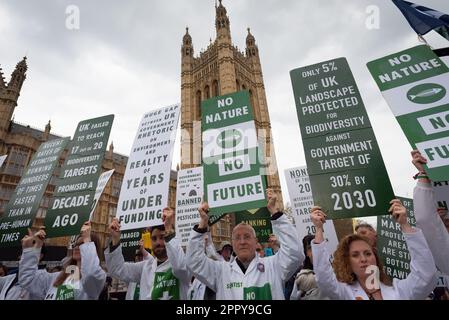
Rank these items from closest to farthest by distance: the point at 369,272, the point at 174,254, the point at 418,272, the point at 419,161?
1. the point at 418,272
2. the point at 369,272
3. the point at 419,161
4. the point at 174,254

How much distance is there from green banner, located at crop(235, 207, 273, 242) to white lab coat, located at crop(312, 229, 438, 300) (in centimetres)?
546

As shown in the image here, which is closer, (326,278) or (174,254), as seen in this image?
(326,278)

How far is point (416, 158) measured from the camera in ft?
10.1

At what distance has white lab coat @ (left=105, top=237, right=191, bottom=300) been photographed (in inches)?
136

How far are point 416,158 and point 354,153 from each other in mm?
861

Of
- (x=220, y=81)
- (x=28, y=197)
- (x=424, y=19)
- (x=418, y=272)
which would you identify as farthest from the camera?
(x=220, y=81)

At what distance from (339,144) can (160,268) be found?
3.31 metres

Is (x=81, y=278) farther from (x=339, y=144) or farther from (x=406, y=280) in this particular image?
(x=339, y=144)

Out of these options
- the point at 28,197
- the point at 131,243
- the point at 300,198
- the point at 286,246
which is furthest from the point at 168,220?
the point at 300,198

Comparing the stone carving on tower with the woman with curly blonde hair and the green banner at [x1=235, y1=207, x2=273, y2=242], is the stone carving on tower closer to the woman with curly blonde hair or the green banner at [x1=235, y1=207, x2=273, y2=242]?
the green banner at [x1=235, y1=207, x2=273, y2=242]

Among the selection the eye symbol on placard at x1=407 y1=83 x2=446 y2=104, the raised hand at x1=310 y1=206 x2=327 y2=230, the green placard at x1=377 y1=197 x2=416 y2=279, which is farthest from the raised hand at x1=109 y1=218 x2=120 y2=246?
the green placard at x1=377 y1=197 x2=416 y2=279

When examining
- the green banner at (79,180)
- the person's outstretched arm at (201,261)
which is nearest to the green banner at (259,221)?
the green banner at (79,180)

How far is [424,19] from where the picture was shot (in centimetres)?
511
